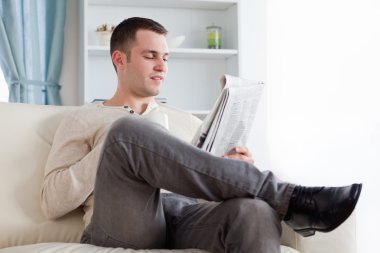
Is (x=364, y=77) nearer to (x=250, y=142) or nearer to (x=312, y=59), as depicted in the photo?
(x=312, y=59)

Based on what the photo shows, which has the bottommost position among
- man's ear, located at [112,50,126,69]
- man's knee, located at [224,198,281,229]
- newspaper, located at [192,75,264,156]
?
man's knee, located at [224,198,281,229]

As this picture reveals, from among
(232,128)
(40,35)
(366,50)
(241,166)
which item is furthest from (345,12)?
(241,166)

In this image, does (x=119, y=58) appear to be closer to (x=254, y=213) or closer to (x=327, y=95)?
(x=254, y=213)

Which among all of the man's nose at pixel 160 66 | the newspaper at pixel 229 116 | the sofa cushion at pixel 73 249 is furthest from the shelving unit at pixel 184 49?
the sofa cushion at pixel 73 249

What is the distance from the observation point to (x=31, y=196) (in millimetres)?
1907

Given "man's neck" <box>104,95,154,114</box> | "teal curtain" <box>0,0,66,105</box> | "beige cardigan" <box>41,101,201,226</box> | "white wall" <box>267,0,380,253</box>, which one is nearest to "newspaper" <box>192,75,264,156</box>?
"beige cardigan" <box>41,101,201,226</box>

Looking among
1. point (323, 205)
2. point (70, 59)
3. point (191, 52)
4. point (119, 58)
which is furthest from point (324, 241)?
point (70, 59)

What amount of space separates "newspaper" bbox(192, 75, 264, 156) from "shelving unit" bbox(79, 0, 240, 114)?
1.77m

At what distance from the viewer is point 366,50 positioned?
3.31m

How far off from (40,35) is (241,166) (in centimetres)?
233

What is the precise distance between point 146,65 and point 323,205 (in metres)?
1.03

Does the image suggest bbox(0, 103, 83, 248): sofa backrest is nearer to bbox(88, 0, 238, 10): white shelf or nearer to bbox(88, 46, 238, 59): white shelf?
bbox(88, 46, 238, 59): white shelf

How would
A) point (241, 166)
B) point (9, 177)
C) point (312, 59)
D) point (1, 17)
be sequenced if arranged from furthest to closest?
point (312, 59)
point (1, 17)
point (9, 177)
point (241, 166)

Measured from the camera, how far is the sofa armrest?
167 centimetres
